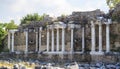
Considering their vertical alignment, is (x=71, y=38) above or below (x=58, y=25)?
below

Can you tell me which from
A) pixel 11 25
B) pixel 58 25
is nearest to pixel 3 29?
pixel 11 25

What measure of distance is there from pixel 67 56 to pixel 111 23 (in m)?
7.24

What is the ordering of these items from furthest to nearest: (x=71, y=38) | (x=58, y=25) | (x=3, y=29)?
(x=3, y=29)
(x=58, y=25)
(x=71, y=38)

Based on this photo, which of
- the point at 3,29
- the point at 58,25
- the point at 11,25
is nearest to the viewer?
the point at 58,25

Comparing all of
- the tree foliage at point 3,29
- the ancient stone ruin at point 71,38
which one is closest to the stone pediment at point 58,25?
the ancient stone ruin at point 71,38

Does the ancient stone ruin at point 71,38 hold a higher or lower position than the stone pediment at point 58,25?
lower


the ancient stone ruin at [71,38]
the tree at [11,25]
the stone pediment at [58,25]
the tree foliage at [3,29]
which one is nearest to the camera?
the ancient stone ruin at [71,38]

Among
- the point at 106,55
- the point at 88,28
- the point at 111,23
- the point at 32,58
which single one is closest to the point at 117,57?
the point at 106,55

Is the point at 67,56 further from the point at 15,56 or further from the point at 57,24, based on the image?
A: the point at 15,56

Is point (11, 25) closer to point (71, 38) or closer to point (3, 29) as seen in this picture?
point (3, 29)

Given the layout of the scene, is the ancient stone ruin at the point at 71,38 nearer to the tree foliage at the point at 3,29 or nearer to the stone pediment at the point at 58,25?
the stone pediment at the point at 58,25

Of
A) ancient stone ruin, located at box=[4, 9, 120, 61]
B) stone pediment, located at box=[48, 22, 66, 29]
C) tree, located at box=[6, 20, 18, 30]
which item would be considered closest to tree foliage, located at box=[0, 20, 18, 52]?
tree, located at box=[6, 20, 18, 30]

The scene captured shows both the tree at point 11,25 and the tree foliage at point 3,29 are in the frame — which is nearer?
the tree foliage at point 3,29

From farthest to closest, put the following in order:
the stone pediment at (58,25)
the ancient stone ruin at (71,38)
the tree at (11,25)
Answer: the tree at (11,25), the stone pediment at (58,25), the ancient stone ruin at (71,38)
